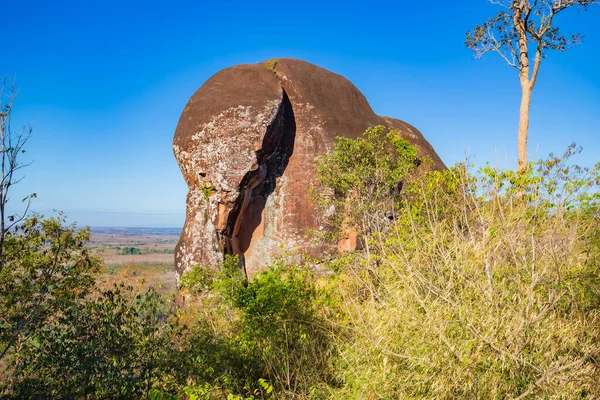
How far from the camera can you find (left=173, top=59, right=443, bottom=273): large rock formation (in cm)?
1458

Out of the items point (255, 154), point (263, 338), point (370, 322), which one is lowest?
point (263, 338)

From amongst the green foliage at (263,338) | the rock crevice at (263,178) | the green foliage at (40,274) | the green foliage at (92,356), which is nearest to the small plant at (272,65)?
the rock crevice at (263,178)

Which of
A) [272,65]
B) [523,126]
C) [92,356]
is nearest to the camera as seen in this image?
[92,356]

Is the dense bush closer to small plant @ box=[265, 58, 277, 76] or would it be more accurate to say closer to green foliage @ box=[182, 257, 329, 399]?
green foliage @ box=[182, 257, 329, 399]

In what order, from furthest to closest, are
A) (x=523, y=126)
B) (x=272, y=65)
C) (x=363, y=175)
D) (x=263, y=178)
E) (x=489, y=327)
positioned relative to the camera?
1. (x=272, y=65)
2. (x=263, y=178)
3. (x=523, y=126)
4. (x=363, y=175)
5. (x=489, y=327)

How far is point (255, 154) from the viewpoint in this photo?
579 inches

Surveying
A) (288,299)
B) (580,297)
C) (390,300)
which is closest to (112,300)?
(288,299)

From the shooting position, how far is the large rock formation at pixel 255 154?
14578 millimetres

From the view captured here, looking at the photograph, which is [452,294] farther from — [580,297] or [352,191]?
[352,191]

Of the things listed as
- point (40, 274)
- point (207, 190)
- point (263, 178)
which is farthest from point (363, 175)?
point (40, 274)

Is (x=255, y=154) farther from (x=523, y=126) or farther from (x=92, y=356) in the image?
(x=92, y=356)

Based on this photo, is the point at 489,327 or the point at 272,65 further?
the point at 272,65

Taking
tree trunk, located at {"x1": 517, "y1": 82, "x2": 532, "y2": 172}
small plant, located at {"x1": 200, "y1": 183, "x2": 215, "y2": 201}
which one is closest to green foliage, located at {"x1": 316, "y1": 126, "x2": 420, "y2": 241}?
small plant, located at {"x1": 200, "y1": 183, "x2": 215, "y2": 201}

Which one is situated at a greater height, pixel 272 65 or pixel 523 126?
pixel 272 65
